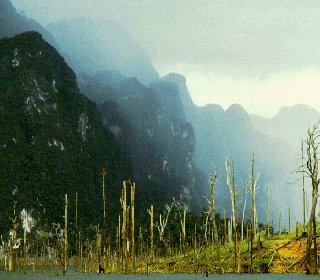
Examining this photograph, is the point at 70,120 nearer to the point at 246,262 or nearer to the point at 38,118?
the point at 38,118

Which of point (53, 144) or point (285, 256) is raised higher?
point (53, 144)

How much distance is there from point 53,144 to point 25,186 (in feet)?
66.7

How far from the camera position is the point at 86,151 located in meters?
172

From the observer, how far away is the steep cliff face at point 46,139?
452 feet

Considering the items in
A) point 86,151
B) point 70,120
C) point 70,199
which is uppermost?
point 70,120

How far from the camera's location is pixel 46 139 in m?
149

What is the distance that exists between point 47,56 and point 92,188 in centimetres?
4922

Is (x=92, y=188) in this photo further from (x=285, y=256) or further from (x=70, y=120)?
(x=285, y=256)

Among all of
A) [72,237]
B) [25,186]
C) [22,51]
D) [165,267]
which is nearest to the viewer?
[165,267]

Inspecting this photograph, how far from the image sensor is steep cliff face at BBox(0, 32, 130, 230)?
13762cm

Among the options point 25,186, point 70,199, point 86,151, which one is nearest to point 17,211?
point 25,186

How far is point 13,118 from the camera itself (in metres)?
148

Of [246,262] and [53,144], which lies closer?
[246,262]

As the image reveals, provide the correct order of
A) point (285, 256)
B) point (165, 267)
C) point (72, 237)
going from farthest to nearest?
point (72, 237)
point (165, 267)
point (285, 256)
